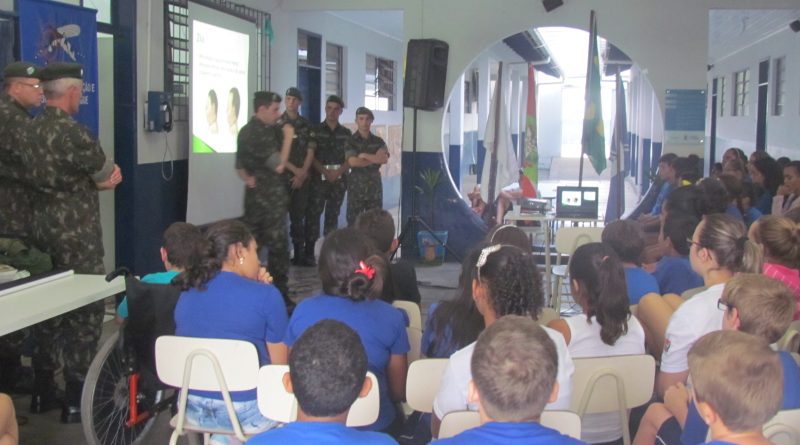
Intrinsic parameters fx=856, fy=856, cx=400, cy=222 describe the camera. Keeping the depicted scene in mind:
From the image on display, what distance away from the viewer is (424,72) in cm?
823

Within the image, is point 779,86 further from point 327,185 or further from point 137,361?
point 137,361

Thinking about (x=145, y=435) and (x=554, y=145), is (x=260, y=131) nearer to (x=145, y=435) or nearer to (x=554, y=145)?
(x=145, y=435)

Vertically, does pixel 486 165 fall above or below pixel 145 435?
above

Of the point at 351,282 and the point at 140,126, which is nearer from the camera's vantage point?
the point at 351,282

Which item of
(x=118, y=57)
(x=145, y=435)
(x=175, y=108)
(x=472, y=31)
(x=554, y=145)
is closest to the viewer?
(x=145, y=435)

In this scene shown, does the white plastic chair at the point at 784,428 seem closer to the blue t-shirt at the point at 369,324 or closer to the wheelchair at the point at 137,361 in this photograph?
the blue t-shirt at the point at 369,324

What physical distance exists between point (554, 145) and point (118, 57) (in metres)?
25.3

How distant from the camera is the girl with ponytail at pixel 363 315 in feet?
8.89

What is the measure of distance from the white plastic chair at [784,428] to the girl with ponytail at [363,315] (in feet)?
3.66

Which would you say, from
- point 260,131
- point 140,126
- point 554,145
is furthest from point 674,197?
point 554,145

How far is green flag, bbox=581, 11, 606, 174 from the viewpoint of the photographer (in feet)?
22.9

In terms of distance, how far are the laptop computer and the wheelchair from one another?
14.7ft

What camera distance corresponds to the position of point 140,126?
6.25m

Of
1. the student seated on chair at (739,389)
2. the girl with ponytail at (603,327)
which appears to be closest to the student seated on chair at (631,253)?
the girl with ponytail at (603,327)
